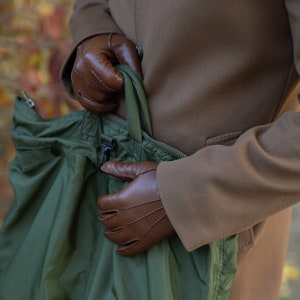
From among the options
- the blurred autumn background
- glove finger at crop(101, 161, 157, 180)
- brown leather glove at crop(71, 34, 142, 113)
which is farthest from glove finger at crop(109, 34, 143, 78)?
the blurred autumn background

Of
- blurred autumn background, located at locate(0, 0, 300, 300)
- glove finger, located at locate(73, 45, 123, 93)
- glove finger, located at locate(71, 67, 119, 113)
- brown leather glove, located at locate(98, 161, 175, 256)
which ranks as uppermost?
glove finger, located at locate(73, 45, 123, 93)

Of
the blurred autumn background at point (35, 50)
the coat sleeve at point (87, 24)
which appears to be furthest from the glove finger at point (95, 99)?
the blurred autumn background at point (35, 50)

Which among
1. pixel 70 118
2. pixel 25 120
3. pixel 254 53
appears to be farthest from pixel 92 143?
pixel 254 53

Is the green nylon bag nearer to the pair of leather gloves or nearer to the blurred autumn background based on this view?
the pair of leather gloves

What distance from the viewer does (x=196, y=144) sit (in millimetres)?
783

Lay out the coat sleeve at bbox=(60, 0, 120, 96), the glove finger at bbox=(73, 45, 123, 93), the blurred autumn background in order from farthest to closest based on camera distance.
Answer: the blurred autumn background → the coat sleeve at bbox=(60, 0, 120, 96) → the glove finger at bbox=(73, 45, 123, 93)

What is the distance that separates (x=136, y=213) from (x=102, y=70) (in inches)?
10.5

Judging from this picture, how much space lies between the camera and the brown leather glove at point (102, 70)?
830 mm

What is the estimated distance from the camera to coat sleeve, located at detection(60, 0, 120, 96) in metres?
0.95

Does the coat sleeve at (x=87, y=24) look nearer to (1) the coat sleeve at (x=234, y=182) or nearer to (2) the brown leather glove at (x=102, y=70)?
(2) the brown leather glove at (x=102, y=70)

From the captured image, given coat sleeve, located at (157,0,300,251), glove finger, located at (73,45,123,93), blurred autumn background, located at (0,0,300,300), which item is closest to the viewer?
coat sleeve, located at (157,0,300,251)

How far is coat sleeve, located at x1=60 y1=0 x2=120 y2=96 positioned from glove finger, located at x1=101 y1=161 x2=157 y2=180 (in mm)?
268

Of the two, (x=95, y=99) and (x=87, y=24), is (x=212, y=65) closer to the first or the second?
(x=95, y=99)

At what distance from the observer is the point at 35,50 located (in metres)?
1.64
